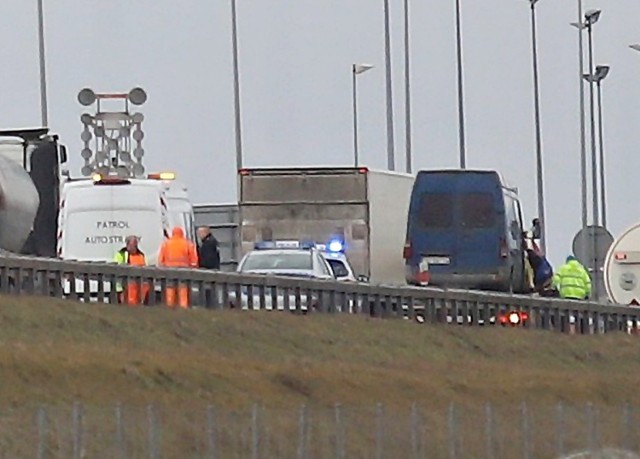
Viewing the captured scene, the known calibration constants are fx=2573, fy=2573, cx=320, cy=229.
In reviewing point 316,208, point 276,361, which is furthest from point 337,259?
point 276,361

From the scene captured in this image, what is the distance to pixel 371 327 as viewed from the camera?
30.3 metres

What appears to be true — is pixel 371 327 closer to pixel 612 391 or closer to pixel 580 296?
pixel 612 391

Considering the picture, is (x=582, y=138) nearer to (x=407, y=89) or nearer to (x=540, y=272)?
(x=407, y=89)

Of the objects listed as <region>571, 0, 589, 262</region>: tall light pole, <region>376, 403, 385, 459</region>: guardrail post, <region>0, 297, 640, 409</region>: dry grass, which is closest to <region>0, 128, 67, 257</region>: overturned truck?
<region>0, 297, 640, 409</region>: dry grass

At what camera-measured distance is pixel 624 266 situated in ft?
120

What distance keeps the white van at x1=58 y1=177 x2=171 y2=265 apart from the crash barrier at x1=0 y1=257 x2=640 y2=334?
5206 mm

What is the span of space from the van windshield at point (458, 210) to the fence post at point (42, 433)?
2521 centimetres

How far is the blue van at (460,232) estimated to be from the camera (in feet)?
142

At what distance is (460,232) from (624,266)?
277 inches

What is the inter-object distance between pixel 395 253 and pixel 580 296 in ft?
23.8

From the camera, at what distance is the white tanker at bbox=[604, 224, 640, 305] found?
36.3m

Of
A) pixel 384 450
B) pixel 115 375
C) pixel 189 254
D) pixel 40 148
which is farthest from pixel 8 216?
pixel 384 450

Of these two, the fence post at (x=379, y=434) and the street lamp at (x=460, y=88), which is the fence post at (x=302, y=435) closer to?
the fence post at (x=379, y=434)

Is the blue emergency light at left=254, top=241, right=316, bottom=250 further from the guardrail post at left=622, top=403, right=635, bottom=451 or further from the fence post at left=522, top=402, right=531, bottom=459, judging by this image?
the fence post at left=522, top=402, right=531, bottom=459
